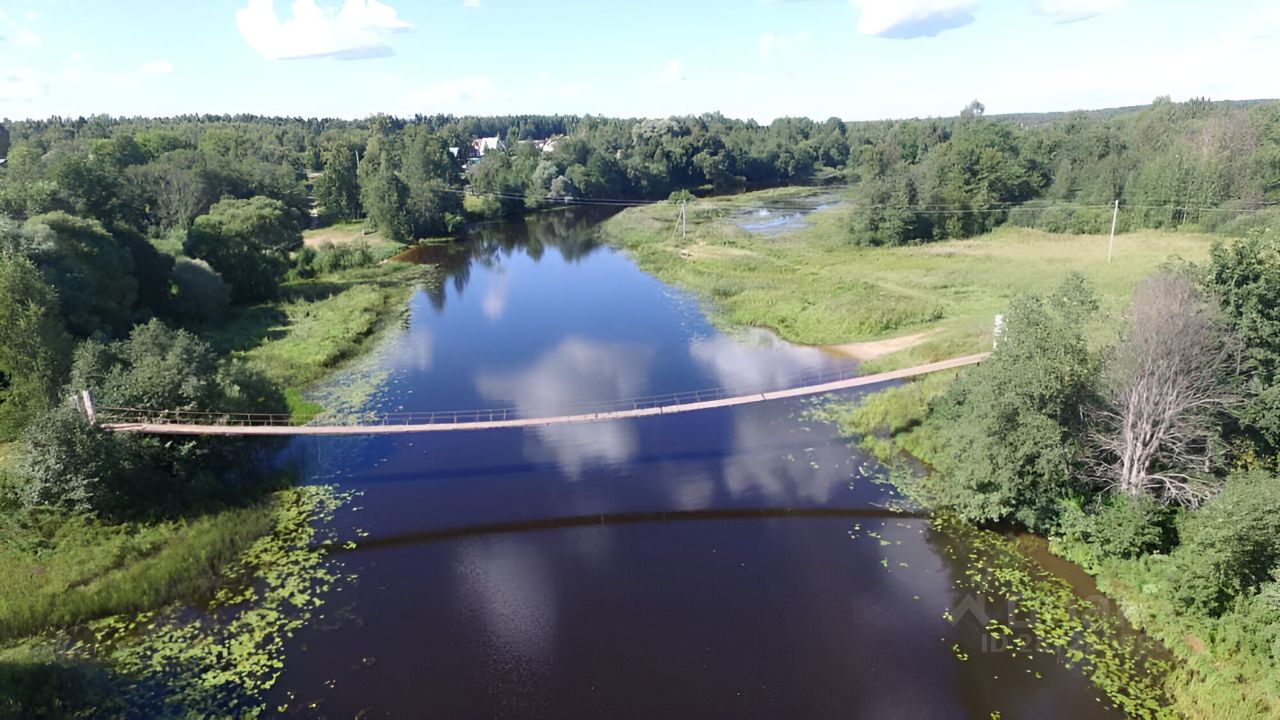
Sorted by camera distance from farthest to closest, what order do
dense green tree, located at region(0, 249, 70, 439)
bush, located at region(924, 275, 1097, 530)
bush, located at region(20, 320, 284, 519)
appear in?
dense green tree, located at region(0, 249, 70, 439)
bush, located at region(20, 320, 284, 519)
bush, located at region(924, 275, 1097, 530)

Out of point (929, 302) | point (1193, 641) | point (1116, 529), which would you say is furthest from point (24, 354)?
point (929, 302)

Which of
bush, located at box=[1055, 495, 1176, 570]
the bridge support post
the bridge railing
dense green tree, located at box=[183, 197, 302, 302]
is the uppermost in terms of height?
dense green tree, located at box=[183, 197, 302, 302]

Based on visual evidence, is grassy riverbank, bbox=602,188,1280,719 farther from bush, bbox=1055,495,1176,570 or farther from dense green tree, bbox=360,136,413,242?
dense green tree, bbox=360,136,413,242

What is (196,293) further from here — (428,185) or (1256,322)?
(1256,322)

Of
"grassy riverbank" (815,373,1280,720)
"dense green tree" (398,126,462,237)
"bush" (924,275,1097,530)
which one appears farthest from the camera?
"dense green tree" (398,126,462,237)

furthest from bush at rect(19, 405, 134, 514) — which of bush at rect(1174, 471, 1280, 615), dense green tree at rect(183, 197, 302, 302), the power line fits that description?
the power line

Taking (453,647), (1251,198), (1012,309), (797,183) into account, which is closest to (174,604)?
(453,647)

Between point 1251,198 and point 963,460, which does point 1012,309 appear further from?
point 1251,198
